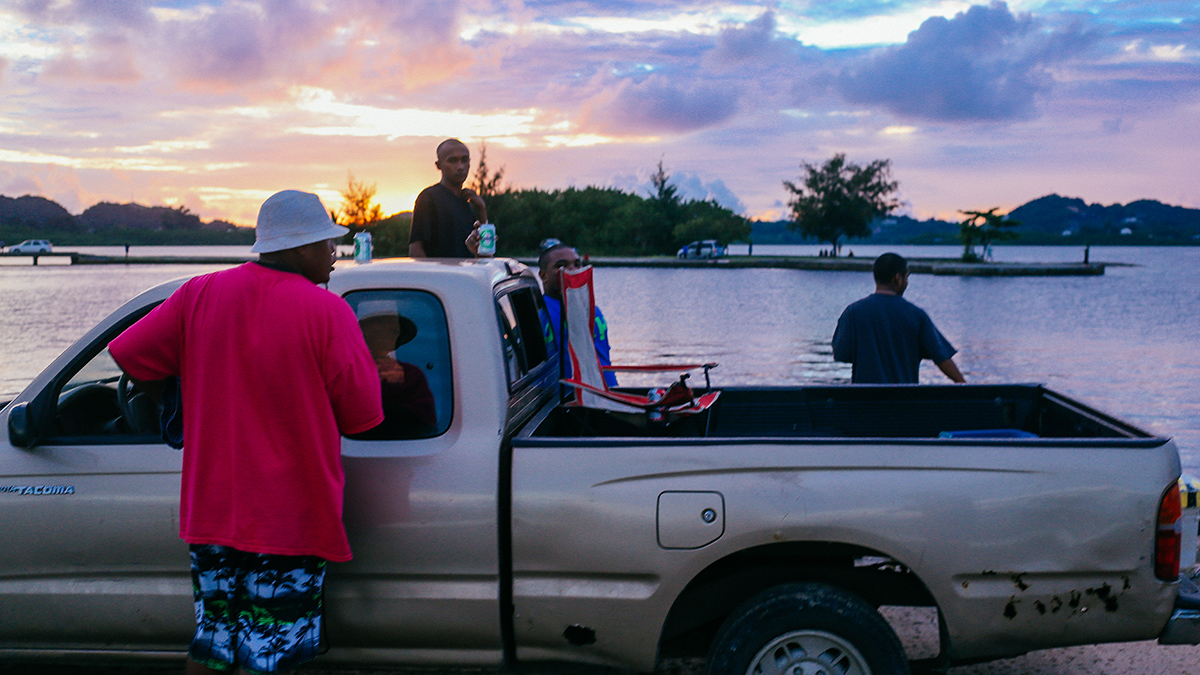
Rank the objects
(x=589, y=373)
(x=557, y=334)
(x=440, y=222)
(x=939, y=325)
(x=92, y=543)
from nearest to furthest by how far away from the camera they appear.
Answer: (x=92, y=543), (x=589, y=373), (x=557, y=334), (x=440, y=222), (x=939, y=325)

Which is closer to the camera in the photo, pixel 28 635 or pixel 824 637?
pixel 824 637

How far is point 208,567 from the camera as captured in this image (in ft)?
8.77

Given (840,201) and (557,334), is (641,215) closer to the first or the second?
(840,201)

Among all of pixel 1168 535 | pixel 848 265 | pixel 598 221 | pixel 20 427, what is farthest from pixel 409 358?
pixel 598 221

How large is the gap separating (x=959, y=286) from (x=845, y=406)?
37.8 meters

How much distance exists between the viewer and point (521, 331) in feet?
12.4

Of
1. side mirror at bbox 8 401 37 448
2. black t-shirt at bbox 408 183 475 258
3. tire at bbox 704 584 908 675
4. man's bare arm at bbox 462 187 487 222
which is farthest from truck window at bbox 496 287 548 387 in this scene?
man's bare arm at bbox 462 187 487 222

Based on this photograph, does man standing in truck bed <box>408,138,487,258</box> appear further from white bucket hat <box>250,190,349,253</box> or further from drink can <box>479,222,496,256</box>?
white bucket hat <box>250,190,349,253</box>

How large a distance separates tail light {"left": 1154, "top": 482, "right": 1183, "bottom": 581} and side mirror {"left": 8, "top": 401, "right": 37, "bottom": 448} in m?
3.60

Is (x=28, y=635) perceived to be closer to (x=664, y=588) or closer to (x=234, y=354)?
(x=234, y=354)

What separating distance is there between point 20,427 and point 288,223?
125cm

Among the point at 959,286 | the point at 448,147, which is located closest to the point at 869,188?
the point at 959,286

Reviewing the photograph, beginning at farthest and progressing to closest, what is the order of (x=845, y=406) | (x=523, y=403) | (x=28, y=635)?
(x=845, y=406)
(x=523, y=403)
(x=28, y=635)

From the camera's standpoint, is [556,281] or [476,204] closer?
[556,281]
